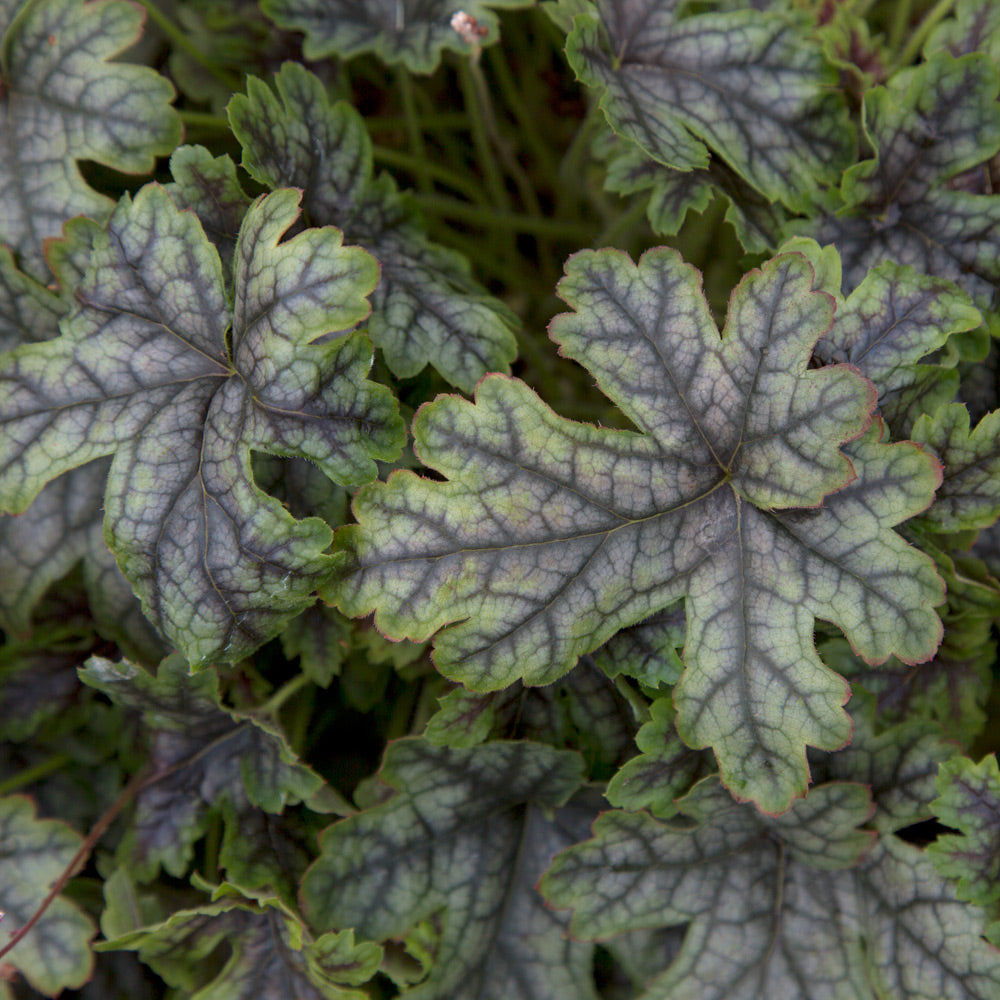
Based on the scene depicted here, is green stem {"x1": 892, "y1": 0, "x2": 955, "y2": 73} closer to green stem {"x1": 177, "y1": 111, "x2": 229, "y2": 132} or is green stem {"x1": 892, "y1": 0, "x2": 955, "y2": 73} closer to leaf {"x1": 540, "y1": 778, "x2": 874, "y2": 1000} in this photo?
green stem {"x1": 177, "y1": 111, "x2": 229, "y2": 132}

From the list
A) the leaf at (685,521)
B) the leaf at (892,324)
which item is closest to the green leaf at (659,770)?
the leaf at (685,521)

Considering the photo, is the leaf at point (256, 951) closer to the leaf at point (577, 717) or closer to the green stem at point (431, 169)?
the leaf at point (577, 717)

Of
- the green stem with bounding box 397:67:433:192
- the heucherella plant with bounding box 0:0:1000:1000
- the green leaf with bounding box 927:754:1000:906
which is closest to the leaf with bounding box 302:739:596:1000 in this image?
the heucherella plant with bounding box 0:0:1000:1000

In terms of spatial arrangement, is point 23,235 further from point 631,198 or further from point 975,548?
point 975,548

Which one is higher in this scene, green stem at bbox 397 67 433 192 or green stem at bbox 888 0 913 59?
green stem at bbox 397 67 433 192

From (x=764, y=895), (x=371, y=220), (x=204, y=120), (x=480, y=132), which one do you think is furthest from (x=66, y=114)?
(x=764, y=895)

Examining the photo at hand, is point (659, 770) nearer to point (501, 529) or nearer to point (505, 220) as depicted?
point (501, 529)
